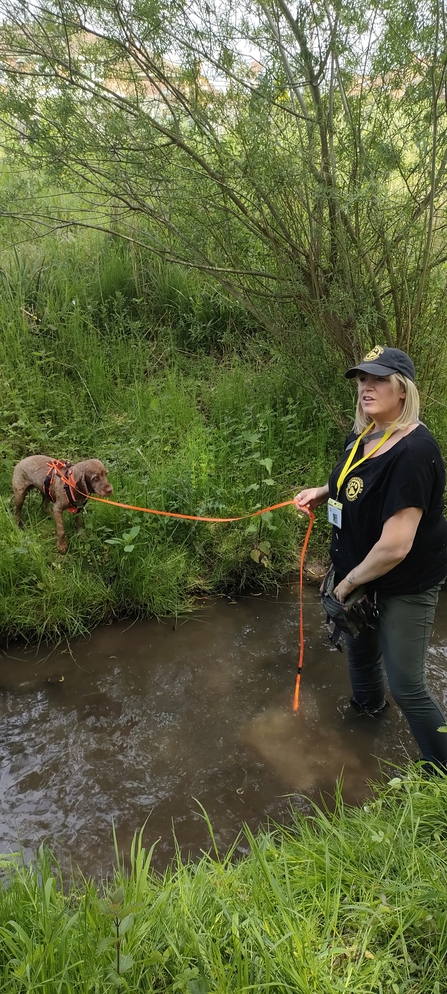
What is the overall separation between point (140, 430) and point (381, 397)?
326 centimetres

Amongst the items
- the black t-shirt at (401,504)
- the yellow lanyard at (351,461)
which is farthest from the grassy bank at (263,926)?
the yellow lanyard at (351,461)

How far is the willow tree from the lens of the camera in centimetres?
338

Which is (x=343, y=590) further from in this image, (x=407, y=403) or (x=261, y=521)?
(x=261, y=521)

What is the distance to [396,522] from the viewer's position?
6.90ft

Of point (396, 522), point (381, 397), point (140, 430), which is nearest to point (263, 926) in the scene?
point (396, 522)

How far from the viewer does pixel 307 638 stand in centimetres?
380

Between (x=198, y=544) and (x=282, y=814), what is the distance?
2095mm

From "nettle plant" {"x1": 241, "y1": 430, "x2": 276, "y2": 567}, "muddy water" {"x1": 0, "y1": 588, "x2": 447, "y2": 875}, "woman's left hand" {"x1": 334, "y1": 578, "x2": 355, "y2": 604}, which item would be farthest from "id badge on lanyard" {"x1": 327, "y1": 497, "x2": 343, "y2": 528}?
"nettle plant" {"x1": 241, "y1": 430, "x2": 276, "y2": 567}

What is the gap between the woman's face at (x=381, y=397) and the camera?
2.16 m

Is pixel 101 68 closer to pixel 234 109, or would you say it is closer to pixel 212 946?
pixel 234 109

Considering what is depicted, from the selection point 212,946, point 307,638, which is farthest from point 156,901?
point 307,638

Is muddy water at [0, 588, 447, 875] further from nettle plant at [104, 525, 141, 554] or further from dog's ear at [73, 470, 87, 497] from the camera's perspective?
dog's ear at [73, 470, 87, 497]

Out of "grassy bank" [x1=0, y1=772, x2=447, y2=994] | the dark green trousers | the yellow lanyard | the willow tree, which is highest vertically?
the willow tree

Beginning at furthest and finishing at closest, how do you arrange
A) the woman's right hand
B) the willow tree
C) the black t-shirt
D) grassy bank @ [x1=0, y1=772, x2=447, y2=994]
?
1. the willow tree
2. the woman's right hand
3. the black t-shirt
4. grassy bank @ [x1=0, y1=772, x2=447, y2=994]
